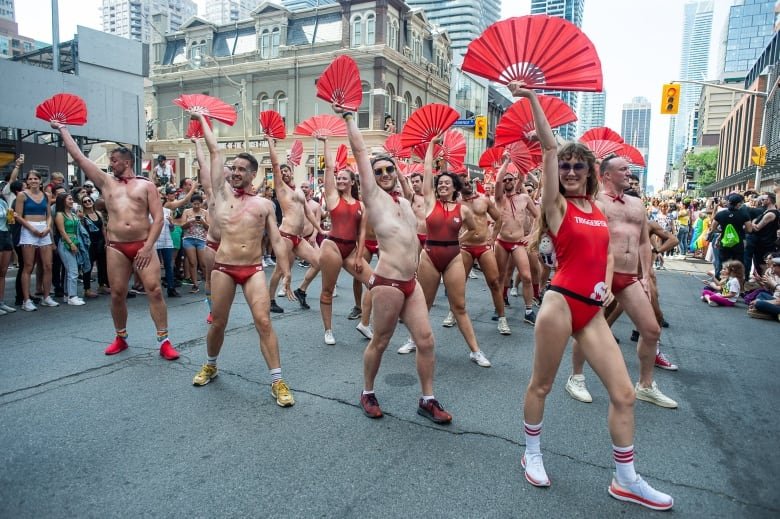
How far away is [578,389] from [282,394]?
101 inches

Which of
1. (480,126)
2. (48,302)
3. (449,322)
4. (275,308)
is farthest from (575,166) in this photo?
(480,126)

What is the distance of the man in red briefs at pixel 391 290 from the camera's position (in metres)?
3.95

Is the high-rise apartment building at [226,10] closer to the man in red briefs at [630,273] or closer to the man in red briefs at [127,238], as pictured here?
the man in red briefs at [127,238]

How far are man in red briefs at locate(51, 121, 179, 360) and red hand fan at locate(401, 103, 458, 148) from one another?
301 centimetres

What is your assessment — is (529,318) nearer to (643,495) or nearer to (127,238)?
(643,495)

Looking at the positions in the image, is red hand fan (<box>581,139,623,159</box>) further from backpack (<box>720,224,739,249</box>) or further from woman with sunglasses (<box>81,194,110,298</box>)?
woman with sunglasses (<box>81,194,110,298</box>)

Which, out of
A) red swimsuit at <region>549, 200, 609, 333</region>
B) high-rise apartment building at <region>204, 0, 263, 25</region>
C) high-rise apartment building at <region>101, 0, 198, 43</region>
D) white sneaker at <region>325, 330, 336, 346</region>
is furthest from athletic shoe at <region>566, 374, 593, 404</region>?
high-rise apartment building at <region>101, 0, 198, 43</region>

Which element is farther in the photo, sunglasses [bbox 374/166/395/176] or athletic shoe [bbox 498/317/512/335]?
athletic shoe [bbox 498/317/512/335]

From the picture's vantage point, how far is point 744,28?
147 metres

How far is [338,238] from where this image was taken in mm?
6516

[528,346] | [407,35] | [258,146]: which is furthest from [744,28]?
[528,346]

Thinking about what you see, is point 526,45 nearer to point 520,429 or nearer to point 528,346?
point 520,429

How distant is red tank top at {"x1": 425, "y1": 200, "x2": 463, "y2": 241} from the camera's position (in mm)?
5758

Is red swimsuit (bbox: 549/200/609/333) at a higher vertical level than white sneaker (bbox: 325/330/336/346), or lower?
higher
